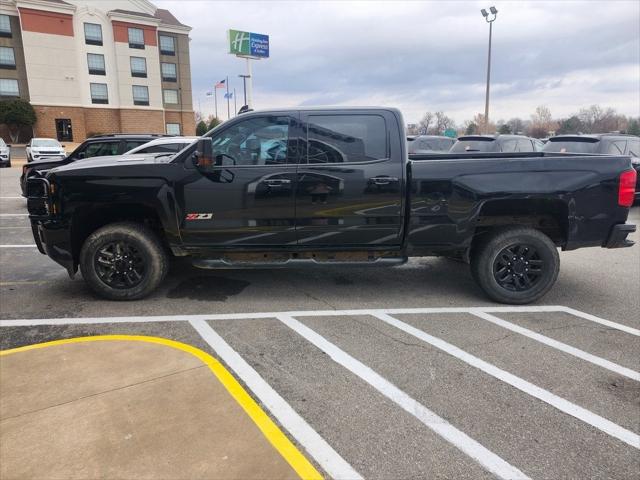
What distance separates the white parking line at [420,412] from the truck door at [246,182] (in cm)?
133

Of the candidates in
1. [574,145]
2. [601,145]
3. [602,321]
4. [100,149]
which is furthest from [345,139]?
[601,145]

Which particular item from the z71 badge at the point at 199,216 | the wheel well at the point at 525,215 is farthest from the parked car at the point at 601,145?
the z71 badge at the point at 199,216

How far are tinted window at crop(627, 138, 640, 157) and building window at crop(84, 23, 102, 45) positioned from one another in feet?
155

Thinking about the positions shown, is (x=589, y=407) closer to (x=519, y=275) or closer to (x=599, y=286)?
(x=519, y=275)

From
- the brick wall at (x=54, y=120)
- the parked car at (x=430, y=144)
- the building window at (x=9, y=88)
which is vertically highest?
the building window at (x=9, y=88)

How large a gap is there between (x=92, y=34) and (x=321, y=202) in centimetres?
4895

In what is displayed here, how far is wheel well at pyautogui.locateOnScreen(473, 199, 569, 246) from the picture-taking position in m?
5.06

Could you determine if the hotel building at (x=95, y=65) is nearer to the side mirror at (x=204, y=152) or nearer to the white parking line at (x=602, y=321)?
the side mirror at (x=204, y=152)

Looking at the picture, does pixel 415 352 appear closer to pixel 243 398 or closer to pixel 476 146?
pixel 243 398

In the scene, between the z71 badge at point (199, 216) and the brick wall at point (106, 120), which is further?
the brick wall at point (106, 120)

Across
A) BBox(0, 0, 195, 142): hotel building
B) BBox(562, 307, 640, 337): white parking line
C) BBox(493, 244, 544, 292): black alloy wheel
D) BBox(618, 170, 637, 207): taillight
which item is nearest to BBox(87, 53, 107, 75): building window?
BBox(0, 0, 195, 142): hotel building

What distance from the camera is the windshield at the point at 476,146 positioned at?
12742 mm

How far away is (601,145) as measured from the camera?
10.6 metres

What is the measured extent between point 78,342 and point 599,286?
580 centimetres
